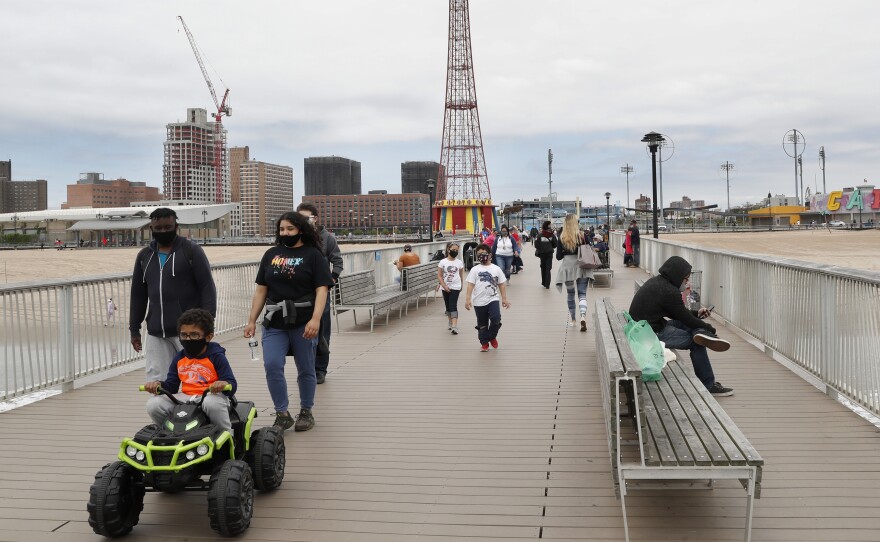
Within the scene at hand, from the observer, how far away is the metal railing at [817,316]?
5.93 m

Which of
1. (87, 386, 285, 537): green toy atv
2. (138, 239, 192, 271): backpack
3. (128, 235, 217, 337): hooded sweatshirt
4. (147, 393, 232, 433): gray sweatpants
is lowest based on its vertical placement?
(87, 386, 285, 537): green toy atv

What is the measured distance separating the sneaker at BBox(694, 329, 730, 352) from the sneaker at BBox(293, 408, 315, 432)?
3145 mm

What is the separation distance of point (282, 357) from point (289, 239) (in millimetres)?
864

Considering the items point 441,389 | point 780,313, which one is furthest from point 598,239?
point 441,389

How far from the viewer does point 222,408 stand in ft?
13.9

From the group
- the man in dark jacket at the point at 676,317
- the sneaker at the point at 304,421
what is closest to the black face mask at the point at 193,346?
the sneaker at the point at 304,421

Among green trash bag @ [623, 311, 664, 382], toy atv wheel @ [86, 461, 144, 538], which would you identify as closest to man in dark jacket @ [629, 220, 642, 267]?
green trash bag @ [623, 311, 664, 382]

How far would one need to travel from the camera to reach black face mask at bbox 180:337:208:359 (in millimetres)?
4445

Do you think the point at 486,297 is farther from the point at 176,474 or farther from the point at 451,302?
the point at 176,474

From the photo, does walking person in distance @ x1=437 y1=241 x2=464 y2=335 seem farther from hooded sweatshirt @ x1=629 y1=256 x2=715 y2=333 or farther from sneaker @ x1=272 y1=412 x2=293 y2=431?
sneaker @ x1=272 y1=412 x2=293 y2=431

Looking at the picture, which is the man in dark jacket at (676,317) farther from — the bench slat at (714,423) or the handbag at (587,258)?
the handbag at (587,258)

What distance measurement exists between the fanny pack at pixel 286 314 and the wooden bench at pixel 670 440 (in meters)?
2.16

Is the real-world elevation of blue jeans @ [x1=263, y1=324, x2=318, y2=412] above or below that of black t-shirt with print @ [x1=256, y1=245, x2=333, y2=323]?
below

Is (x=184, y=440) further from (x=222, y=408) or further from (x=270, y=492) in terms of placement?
(x=270, y=492)
